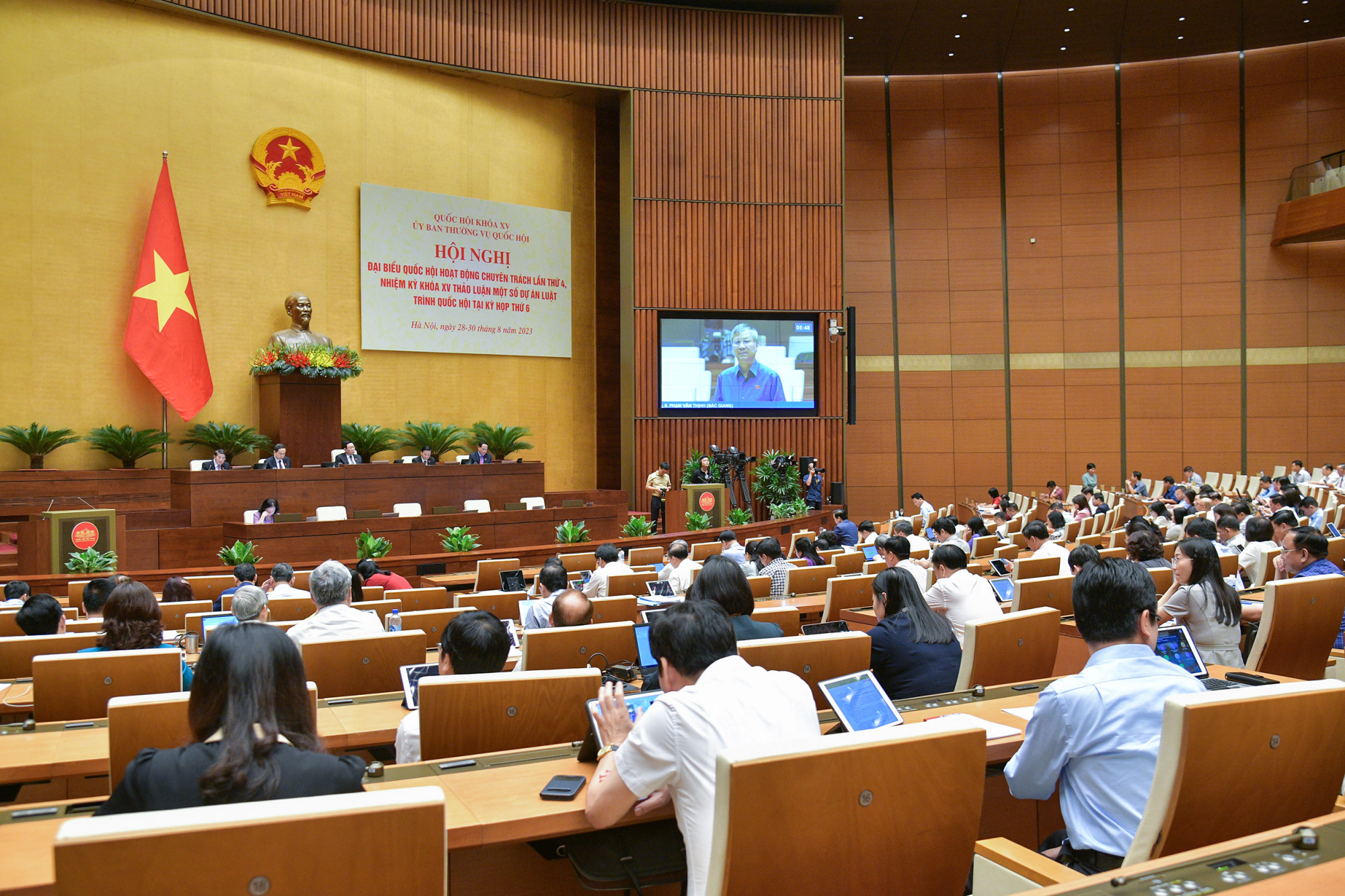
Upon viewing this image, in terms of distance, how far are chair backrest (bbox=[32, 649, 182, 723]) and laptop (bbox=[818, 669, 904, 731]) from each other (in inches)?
83.1

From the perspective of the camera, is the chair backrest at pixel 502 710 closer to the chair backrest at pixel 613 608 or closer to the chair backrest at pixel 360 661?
the chair backrest at pixel 360 661

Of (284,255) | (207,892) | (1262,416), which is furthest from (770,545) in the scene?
(1262,416)

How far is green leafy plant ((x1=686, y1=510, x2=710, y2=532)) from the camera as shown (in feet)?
40.9

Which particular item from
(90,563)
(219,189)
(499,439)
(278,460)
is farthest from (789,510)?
(219,189)

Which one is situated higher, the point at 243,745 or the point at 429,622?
the point at 243,745

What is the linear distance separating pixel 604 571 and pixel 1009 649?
3.39 meters

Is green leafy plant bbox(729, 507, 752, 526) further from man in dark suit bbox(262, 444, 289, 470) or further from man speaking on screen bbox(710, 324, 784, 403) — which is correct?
man in dark suit bbox(262, 444, 289, 470)

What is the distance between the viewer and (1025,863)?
5.89 feet

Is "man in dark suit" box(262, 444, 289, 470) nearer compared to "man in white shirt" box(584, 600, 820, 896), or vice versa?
"man in white shirt" box(584, 600, 820, 896)

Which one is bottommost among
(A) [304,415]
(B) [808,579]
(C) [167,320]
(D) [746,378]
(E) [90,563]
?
(E) [90,563]

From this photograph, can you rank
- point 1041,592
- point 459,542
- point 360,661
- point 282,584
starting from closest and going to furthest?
point 360,661, point 1041,592, point 282,584, point 459,542

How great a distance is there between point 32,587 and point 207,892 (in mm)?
7914

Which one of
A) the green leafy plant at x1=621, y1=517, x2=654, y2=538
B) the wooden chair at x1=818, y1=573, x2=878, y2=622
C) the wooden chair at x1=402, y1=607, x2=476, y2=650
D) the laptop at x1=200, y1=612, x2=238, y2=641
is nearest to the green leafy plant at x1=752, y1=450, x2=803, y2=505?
the green leafy plant at x1=621, y1=517, x2=654, y2=538

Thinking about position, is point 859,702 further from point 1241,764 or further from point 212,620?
point 212,620
